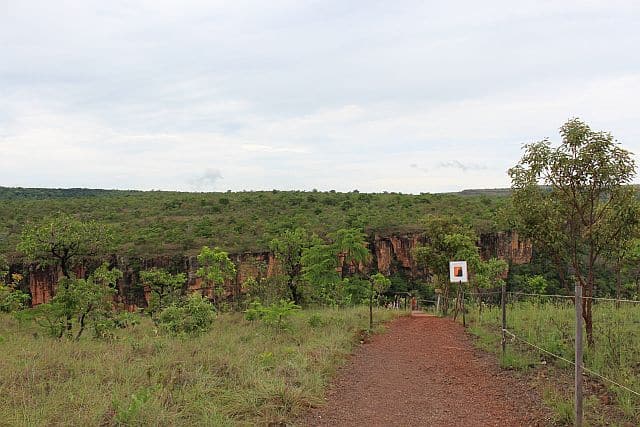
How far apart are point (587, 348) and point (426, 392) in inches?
116

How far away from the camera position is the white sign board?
56.0 feet

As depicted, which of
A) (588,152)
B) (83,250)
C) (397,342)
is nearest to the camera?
(588,152)

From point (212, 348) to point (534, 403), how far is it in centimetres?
579

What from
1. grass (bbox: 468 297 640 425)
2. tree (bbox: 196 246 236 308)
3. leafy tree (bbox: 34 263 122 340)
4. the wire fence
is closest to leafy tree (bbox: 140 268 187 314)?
tree (bbox: 196 246 236 308)

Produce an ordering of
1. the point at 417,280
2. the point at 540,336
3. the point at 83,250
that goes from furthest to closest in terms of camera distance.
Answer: the point at 417,280 < the point at 83,250 < the point at 540,336

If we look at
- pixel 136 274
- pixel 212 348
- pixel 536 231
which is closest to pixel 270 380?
pixel 212 348

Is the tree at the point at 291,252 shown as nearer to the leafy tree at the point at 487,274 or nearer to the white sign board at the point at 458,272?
the leafy tree at the point at 487,274

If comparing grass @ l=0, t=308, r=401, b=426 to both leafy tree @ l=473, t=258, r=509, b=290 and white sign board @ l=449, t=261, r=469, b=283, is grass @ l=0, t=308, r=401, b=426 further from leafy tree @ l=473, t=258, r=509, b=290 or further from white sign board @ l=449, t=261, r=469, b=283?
leafy tree @ l=473, t=258, r=509, b=290

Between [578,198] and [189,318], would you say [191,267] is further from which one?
[578,198]

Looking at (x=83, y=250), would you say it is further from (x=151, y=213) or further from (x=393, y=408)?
(x=151, y=213)

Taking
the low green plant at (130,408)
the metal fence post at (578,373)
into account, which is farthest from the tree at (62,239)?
the metal fence post at (578,373)

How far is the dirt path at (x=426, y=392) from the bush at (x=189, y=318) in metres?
3.73

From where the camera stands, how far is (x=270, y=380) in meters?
7.50

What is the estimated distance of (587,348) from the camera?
8664 mm
